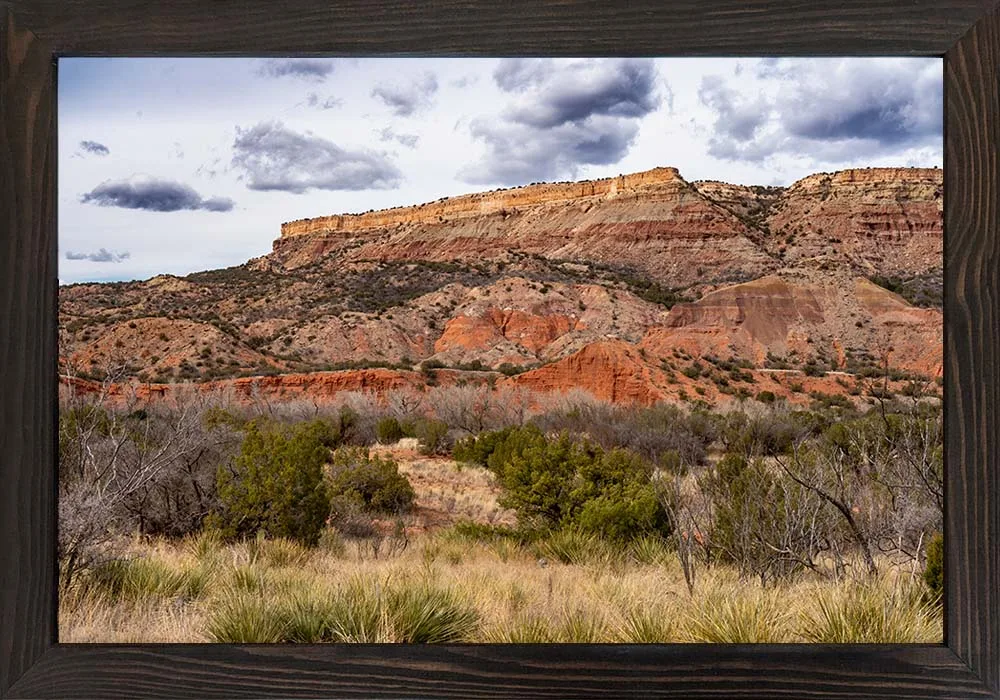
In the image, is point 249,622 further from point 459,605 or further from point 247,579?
point 247,579

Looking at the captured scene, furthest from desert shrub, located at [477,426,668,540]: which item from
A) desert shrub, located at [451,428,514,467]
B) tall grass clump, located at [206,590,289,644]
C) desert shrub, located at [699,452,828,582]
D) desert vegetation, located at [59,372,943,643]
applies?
tall grass clump, located at [206,590,289,644]

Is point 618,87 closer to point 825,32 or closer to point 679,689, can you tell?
point 825,32

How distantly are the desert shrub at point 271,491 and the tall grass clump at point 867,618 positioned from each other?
3.85 meters

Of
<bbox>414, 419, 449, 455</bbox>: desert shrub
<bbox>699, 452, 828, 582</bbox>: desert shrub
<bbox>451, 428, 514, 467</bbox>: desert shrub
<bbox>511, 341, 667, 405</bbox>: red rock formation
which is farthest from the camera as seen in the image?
<bbox>511, 341, 667, 405</bbox>: red rock formation

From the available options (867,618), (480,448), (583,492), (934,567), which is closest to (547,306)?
(480,448)

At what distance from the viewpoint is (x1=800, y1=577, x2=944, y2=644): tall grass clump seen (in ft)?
11.7

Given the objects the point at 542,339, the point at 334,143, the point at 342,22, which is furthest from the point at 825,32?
the point at 542,339

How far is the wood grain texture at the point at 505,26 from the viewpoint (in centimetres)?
288

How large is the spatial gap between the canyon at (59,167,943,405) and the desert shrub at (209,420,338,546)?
731 centimetres

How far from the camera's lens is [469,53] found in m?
2.94

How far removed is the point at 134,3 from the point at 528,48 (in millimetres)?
1397

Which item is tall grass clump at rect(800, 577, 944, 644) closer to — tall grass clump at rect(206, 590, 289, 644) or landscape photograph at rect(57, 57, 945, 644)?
landscape photograph at rect(57, 57, 945, 644)

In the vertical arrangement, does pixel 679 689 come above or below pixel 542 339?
below

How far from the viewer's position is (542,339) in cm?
1598
